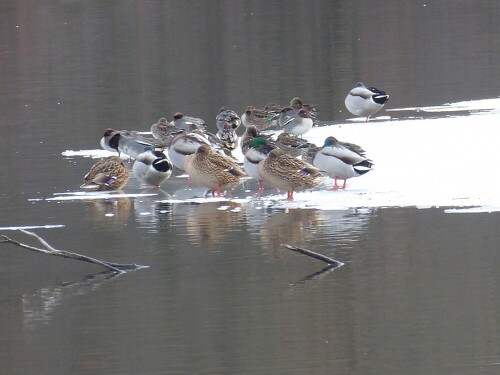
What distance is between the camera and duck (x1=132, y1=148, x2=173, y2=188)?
1452 centimetres

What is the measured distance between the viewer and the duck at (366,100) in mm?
19297

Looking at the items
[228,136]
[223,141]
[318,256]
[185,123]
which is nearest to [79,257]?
[318,256]

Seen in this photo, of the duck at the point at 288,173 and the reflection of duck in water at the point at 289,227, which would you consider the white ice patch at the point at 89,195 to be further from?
the reflection of duck in water at the point at 289,227

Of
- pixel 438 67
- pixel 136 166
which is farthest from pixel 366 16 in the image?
pixel 136 166

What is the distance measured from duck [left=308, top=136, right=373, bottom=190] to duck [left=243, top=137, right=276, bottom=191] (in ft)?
2.26

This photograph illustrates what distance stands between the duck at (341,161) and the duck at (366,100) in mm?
5653

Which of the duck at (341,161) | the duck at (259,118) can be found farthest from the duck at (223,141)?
the duck at (341,161)

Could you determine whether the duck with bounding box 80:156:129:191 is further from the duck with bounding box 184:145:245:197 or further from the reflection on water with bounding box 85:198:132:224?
the duck with bounding box 184:145:245:197

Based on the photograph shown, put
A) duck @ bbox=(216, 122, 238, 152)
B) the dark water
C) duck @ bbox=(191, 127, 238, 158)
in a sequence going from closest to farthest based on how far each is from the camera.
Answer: the dark water < duck @ bbox=(191, 127, 238, 158) < duck @ bbox=(216, 122, 238, 152)

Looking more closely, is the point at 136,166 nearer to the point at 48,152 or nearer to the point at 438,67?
the point at 48,152

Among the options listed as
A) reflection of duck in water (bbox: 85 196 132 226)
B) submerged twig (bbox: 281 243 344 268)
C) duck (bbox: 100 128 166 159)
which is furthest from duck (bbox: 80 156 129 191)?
submerged twig (bbox: 281 243 344 268)

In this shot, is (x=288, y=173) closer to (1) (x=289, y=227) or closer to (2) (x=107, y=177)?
(1) (x=289, y=227)

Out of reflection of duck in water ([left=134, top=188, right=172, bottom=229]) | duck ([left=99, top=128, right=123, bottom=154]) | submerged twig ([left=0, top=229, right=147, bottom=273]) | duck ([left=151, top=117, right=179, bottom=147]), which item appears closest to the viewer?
submerged twig ([left=0, top=229, right=147, bottom=273])

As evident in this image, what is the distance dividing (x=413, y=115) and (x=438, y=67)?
709 centimetres
